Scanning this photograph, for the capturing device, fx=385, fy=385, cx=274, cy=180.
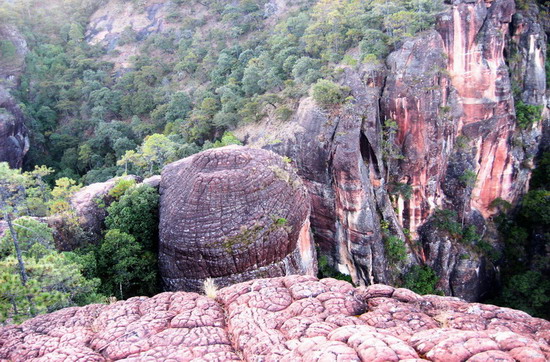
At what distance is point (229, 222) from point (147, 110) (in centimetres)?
2653

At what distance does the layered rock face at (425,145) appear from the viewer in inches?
845

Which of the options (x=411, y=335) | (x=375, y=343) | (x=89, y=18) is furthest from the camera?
(x=89, y=18)

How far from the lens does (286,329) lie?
6.10 metres

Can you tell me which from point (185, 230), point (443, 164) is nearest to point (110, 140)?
point (185, 230)

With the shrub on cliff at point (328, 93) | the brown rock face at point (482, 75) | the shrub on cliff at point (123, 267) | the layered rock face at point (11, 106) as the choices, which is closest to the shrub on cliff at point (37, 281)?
the shrub on cliff at point (123, 267)

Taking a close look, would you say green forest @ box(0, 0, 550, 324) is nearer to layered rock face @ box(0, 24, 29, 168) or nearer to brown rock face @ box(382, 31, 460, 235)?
layered rock face @ box(0, 24, 29, 168)

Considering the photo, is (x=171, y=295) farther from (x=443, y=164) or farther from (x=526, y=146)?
(x=526, y=146)

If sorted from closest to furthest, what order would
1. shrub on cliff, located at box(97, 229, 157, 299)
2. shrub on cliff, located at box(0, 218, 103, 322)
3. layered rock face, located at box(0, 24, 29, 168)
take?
shrub on cliff, located at box(0, 218, 103, 322), shrub on cliff, located at box(97, 229, 157, 299), layered rock face, located at box(0, 24, 29, 168)

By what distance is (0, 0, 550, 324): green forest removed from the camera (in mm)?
12258

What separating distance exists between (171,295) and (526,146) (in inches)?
1232

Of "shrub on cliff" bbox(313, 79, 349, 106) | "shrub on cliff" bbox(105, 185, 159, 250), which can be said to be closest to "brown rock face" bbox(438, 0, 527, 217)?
"shrub on cliff" bbox(313, 79, 349, 106)

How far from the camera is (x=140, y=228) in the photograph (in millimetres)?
15164

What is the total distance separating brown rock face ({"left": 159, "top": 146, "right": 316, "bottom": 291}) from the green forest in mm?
1582

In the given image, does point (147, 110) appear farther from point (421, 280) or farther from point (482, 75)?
point (482, 75)
